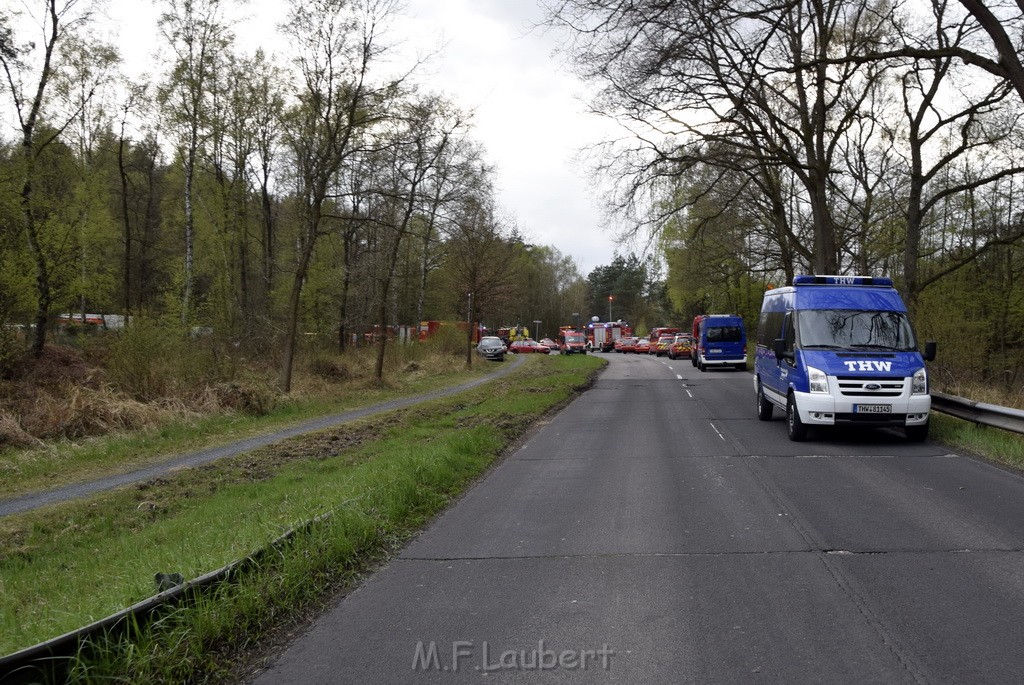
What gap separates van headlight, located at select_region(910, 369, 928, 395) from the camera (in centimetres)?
1285

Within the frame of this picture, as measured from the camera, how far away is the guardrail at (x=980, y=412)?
12.1 metres

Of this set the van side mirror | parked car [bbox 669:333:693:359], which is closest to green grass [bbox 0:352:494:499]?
the van side mirror

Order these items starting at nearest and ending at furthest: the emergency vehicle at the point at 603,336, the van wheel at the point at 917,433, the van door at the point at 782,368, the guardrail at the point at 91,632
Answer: the guardrail at the point at 91,632 → the van wheel at the point at 917,433 → the van door at the point at 782,368 → the emergency vehicle at the point at 603,336

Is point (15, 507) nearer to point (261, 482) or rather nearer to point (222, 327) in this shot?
point (261, 482)

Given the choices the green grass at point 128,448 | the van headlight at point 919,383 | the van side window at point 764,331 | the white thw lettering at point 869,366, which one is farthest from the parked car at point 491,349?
the van headlight at point 919,383

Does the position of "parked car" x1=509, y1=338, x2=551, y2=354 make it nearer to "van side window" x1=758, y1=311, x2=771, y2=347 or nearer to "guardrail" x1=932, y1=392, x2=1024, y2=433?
"van side window" x1=758, y1=311, x2=771, y2=347

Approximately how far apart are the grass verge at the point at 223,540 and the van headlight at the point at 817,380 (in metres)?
5.10

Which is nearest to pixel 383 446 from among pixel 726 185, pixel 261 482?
pixel 261 482

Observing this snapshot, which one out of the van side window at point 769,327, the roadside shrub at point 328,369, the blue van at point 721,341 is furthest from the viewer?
the blue van at point 721,341

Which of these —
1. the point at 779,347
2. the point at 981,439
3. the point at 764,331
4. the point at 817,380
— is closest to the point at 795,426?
the point at 817,380

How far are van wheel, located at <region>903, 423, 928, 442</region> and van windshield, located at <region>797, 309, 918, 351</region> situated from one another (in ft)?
4.25

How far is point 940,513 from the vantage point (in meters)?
8.03

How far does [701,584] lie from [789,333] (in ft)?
31.8

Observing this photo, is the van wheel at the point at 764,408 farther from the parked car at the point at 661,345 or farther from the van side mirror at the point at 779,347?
the parked car at the point at 661,345
